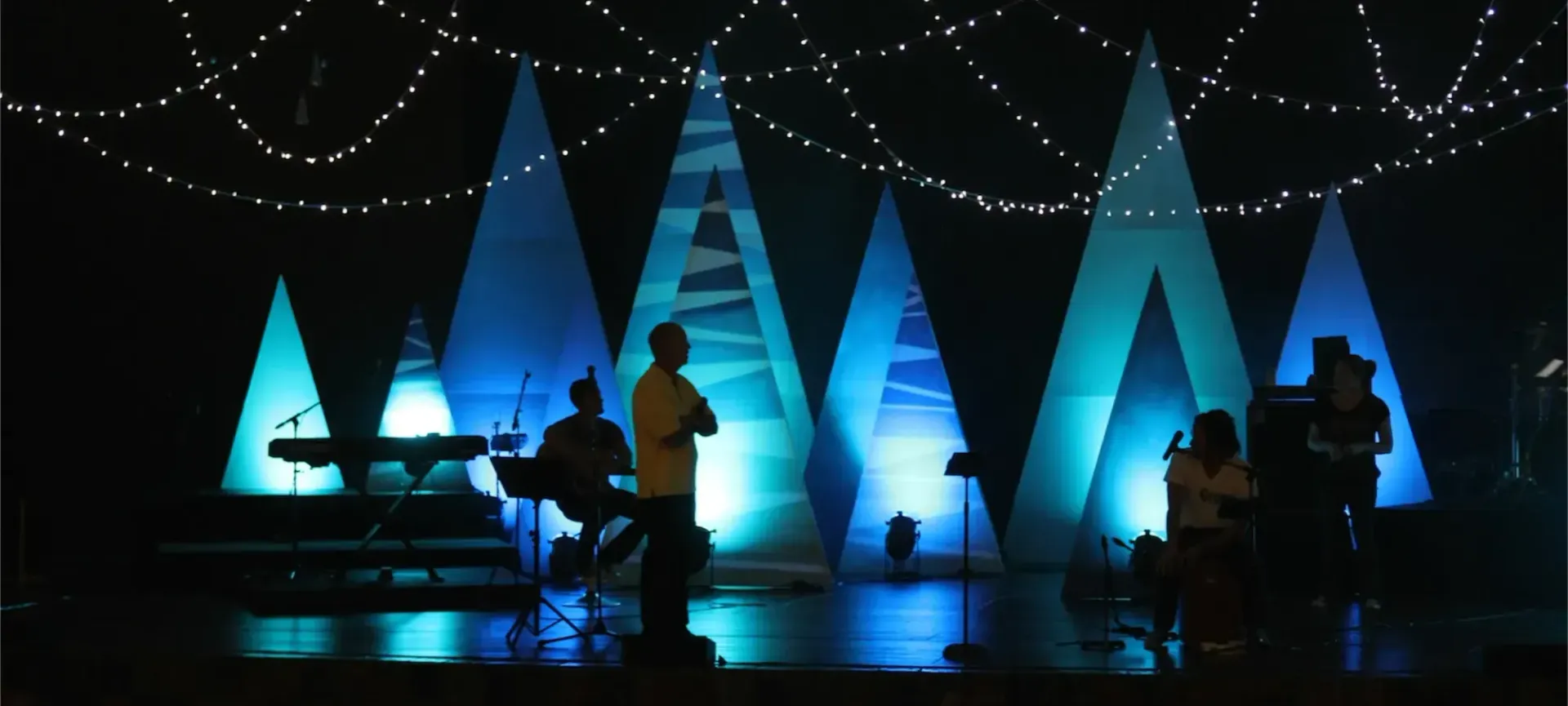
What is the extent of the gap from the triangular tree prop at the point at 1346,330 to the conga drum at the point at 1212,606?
4.12 m

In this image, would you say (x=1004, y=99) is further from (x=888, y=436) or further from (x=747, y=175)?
(x=888, y=436)

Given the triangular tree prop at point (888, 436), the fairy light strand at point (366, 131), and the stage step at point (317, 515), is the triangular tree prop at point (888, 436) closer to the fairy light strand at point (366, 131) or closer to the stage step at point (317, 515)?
the stage step at point (317, 515)

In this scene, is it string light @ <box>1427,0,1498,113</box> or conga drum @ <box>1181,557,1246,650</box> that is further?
string light @ <box>1427,0,1498,113</box>

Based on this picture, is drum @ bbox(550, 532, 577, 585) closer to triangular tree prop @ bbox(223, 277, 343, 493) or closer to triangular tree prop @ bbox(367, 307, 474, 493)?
A: triangular tree prop @ bbox(367, 307, 474, 493)

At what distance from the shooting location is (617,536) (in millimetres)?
6816

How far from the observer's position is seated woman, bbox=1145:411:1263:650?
21.0 feet

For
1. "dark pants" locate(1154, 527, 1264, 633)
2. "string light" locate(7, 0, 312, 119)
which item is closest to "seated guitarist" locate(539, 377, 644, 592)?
"dark pants" locate(1154, 527, 1264, 633)

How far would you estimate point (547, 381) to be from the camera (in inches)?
412

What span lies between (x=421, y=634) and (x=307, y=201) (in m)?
4.79

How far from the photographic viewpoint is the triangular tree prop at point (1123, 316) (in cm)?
1012

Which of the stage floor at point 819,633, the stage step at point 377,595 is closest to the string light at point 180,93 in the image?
the stage floor at point 819,633

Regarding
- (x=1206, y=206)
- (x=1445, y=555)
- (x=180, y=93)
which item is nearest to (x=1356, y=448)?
(x=1445, y=555)

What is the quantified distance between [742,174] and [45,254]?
4.25m

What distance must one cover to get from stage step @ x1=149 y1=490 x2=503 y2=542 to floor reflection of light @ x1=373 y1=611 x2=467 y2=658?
1.55m
